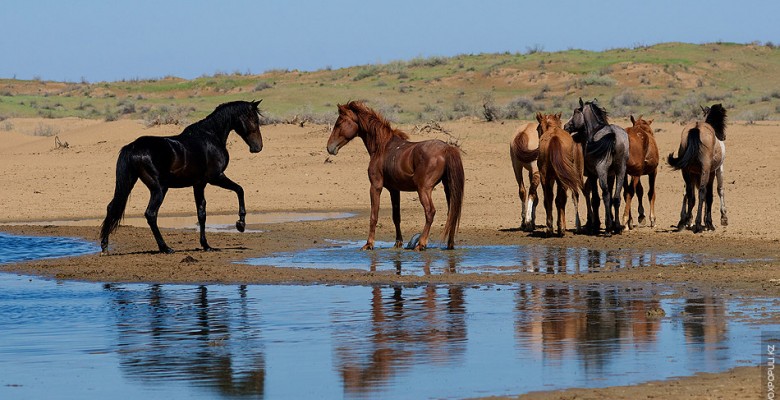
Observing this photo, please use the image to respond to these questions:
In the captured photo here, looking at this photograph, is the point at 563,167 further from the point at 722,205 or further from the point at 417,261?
the point at 417,261

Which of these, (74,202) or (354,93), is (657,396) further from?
(354,93)

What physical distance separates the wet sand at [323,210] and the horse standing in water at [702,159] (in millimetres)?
374

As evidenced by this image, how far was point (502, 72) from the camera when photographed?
201 ft

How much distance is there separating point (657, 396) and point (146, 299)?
6557 mm

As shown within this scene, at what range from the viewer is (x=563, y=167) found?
17.5 metres

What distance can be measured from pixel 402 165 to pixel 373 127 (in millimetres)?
811

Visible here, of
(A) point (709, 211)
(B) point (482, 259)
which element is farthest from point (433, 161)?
(A) point (709, 211)

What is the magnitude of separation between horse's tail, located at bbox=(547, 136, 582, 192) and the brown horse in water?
2.09 metres

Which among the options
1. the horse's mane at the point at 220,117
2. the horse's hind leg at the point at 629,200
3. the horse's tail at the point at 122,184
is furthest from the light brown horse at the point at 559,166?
the horse's tail at the point at 122,184

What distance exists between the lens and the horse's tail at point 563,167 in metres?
17.5

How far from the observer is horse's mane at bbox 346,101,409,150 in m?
16.6

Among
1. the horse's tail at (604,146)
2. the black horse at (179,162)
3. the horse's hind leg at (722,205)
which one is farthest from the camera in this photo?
the horse's hind leg at (722,205)

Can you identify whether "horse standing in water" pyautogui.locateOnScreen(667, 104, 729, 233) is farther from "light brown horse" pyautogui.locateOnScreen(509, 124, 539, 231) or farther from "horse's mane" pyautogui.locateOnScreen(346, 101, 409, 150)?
"horse's mane" pyautogui.locateOnScreen(346, 101, 409, 150)

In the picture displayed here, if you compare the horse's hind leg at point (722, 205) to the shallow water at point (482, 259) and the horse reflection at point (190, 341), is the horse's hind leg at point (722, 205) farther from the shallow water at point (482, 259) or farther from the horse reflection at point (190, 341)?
the horse reflection at point (190, 341)
